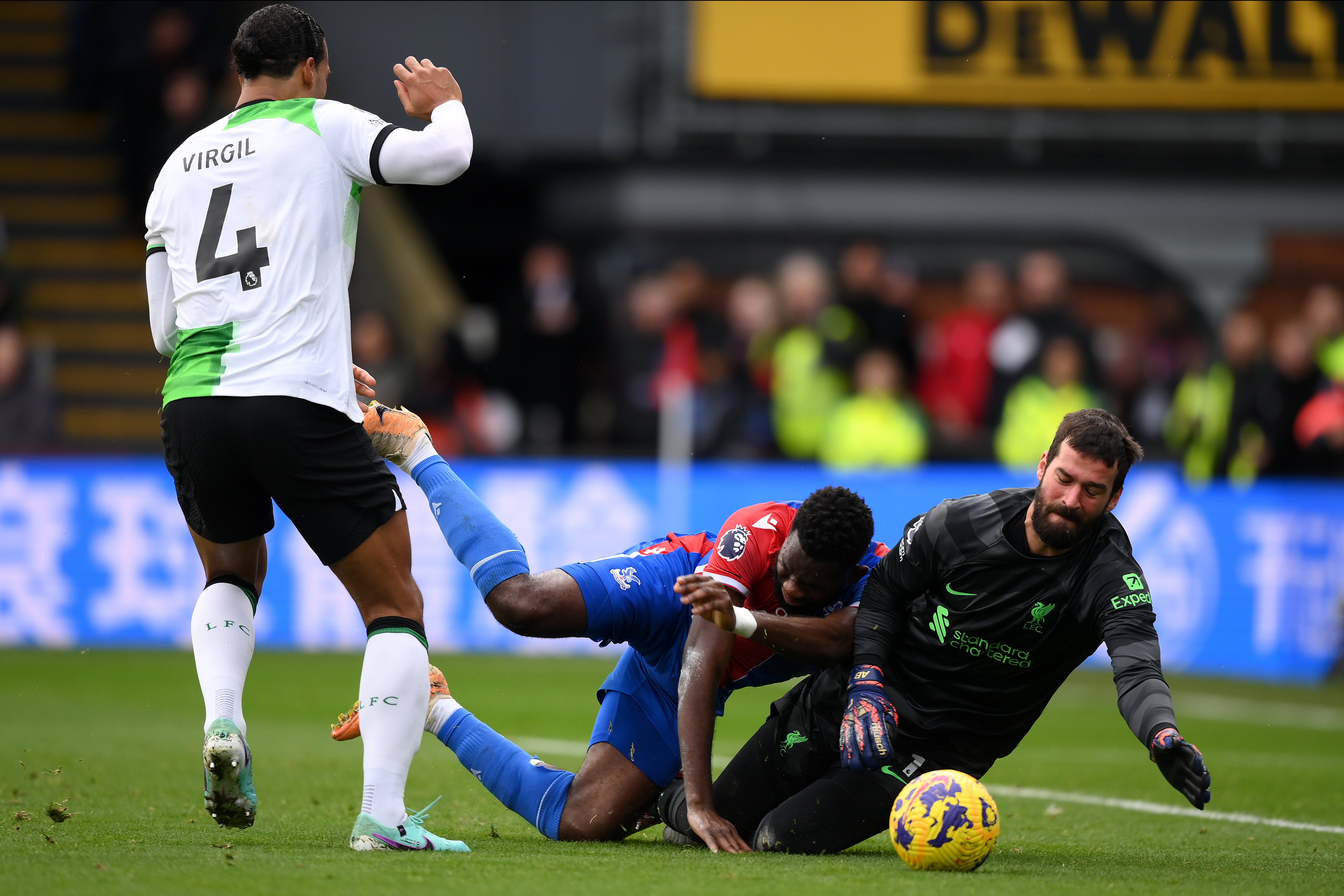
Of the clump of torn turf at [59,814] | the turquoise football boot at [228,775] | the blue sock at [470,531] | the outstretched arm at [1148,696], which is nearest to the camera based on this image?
the outstretched arm at [1148,696]

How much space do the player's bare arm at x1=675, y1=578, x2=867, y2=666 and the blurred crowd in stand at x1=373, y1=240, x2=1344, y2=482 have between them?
26.5ft

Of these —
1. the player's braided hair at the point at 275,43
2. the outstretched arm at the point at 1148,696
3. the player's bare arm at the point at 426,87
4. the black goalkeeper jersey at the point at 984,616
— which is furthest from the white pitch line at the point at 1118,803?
the player's braided hair at the point at 275,43

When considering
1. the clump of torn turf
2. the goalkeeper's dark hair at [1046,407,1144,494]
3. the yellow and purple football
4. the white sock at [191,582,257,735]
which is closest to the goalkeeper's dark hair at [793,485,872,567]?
the goalkeeper's dark hair at [1046,407,1144,494]

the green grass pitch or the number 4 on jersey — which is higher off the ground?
the number 4 on jersey

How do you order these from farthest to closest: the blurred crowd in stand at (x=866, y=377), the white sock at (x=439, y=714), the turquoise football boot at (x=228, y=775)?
the blurred crowd in stand at (x=866, y=377) → the white sock at (x=439, y=714) → the turquoise football boot at (x=228, y=775)

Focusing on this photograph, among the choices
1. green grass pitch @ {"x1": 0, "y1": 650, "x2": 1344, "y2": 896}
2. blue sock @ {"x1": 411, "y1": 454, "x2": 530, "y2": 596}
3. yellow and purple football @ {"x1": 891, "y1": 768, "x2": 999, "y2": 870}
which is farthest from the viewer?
blue sock @ {"x1": 411, "y1": 454, "x2": 530, "y2": 596}

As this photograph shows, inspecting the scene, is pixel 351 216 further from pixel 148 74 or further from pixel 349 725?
pixel 148 74

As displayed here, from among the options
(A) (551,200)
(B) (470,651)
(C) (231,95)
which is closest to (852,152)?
(A) (551,200)

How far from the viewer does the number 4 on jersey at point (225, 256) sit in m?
4.92

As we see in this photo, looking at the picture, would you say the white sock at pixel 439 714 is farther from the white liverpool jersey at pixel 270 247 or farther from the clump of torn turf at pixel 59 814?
the white liverpool jersey at pixel 270 247

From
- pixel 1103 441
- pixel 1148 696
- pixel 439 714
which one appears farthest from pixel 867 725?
pixel 439 714

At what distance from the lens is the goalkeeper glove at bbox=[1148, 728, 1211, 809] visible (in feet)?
15.3

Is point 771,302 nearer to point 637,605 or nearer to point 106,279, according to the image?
point 106,279

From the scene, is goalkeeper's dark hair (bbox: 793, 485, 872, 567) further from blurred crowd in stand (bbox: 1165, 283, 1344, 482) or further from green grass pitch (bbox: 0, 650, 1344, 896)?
blurred crowd in stand (bbox: 1165, 283, 1344, 482)
